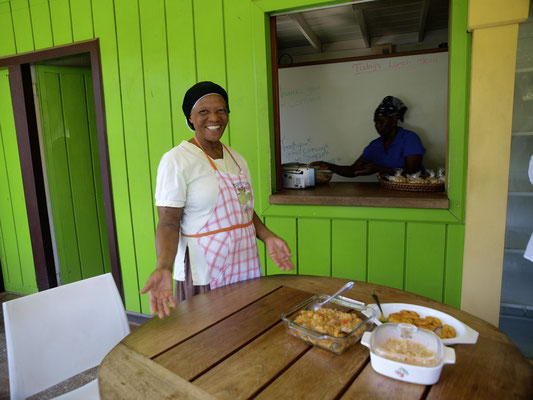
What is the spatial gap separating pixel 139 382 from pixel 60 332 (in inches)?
24.9

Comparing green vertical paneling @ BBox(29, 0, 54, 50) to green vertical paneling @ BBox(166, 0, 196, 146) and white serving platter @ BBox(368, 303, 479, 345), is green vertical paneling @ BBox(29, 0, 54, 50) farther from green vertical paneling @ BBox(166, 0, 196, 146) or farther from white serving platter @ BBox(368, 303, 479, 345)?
white serving platter @ BBox(368, 303, 479, 345)

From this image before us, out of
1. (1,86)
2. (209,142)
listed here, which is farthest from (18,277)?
(209,142)

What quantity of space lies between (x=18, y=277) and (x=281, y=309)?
351cm

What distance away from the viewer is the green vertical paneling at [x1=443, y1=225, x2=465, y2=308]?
208cm

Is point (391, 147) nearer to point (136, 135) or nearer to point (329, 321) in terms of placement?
point (136, 135)

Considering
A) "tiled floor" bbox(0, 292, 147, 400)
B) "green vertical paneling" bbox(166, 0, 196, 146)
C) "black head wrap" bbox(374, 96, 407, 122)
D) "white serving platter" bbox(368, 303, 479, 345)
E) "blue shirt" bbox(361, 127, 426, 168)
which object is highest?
"green vertical paneling" bbox(166, 0, 196, 146)

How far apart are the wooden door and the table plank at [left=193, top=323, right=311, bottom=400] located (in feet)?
10.1

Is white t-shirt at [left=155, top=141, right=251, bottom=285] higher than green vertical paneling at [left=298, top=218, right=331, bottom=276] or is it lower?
higher

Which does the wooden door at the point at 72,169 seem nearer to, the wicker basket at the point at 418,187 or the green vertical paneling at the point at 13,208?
the green vertical paneling at the point at 13,208

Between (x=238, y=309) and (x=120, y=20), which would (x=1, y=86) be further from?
(x=238, y=309)

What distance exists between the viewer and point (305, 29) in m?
4.03

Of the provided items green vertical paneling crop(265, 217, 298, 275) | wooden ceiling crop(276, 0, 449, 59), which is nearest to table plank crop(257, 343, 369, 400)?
green vertical paneling crop(265, 217, 298, 275)

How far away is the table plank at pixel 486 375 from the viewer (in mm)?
854

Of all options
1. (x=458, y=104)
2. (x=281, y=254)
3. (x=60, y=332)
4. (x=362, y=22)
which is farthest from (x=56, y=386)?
(x=362, y=22)
